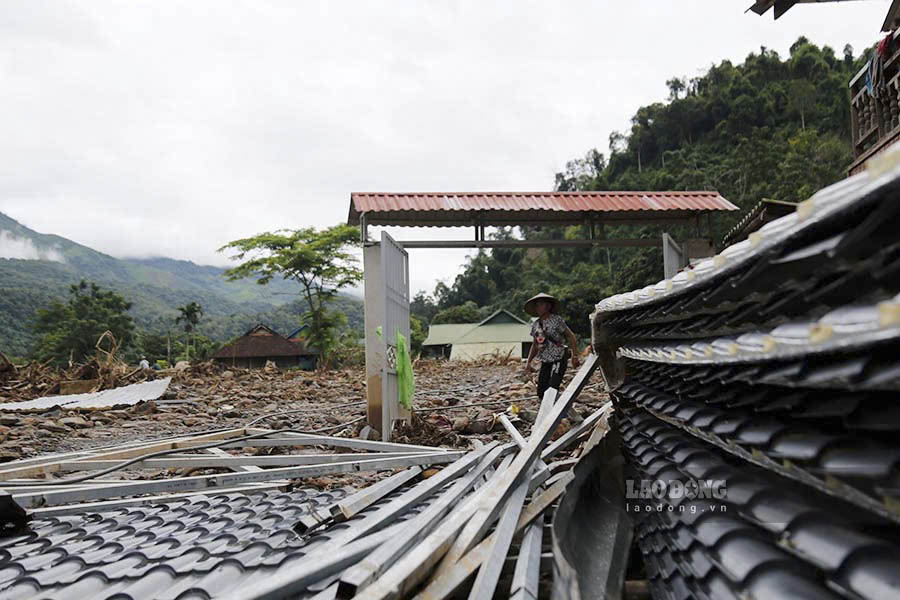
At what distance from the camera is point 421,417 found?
8.50 metres

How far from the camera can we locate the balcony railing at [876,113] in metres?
6.30


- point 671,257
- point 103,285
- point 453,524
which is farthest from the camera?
point 103,285

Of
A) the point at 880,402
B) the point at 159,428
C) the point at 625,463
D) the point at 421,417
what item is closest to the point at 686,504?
the point at 880,402

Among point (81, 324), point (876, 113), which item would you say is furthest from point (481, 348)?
point (876, 113)

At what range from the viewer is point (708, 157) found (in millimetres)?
49219

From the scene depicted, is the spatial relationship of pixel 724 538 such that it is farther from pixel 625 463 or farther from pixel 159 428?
pixel 159 428

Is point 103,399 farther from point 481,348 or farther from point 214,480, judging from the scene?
point 481,348

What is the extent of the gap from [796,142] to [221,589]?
42734 millimetres

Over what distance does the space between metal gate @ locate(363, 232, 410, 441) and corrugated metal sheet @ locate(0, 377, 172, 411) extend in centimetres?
536

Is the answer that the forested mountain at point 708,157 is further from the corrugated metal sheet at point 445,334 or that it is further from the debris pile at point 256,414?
the debris pile at point 256,414

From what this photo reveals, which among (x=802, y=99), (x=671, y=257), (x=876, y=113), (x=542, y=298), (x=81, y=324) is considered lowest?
(x=81, y=324)

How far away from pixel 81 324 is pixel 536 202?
130 ft

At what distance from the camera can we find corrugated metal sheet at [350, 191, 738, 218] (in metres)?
8.98

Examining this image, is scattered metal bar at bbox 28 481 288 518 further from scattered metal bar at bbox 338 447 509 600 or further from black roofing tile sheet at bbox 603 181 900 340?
black roofing tile sheet at bbox 603 181 900 340
